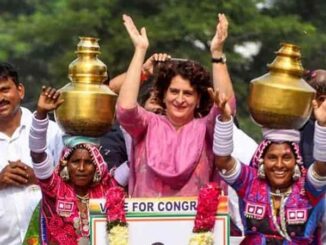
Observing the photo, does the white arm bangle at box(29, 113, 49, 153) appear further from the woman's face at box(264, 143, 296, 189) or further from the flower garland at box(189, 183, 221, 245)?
the woman's face at box(264, 143, 296, 189)

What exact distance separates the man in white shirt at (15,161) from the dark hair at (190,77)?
115cm

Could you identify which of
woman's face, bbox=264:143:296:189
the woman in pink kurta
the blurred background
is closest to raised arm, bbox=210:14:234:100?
the woman in pink kurta

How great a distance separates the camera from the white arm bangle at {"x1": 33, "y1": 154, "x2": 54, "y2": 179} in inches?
394

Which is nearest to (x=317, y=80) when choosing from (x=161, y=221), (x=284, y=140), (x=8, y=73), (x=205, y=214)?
(x=284, y=140)

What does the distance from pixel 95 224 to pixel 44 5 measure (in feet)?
56.2

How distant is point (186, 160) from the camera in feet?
31.9

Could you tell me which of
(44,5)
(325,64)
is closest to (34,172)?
(325,64)

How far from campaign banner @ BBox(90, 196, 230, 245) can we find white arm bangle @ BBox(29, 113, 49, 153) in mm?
603

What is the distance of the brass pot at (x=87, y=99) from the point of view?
9734 millimetres

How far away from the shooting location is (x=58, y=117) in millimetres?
9828

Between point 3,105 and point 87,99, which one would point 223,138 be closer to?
point 87,99

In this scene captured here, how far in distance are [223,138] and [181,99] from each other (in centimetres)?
40

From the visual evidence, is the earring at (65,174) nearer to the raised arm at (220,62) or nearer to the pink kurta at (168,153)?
the pink kurta at (168,153)

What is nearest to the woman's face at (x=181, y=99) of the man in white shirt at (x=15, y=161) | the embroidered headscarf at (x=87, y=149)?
the embroidered headscarf at (x=87, y=149)
